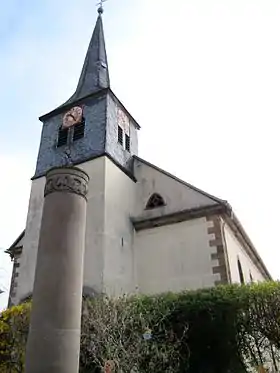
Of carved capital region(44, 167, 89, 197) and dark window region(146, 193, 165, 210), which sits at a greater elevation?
dark window region(146, 193, 165, 210)

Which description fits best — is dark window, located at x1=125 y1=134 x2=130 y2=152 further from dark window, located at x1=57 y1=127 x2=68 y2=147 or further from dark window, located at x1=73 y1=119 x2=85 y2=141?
dark window, located at x1=57 y1=127 x2=68 y2=147

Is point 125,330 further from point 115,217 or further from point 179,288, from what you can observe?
point 115,217

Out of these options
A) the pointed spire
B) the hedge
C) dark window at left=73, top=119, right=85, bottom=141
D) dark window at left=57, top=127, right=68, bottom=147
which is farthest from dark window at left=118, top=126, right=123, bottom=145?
the hedge

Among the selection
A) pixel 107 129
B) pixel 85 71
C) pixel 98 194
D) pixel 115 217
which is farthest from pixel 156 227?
pixel 85 71

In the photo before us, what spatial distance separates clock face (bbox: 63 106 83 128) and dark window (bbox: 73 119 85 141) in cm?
21

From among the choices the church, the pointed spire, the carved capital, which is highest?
the pointed spire

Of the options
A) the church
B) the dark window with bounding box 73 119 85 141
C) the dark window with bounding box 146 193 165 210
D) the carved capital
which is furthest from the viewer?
the dark window with bounding box 73 119 85 141

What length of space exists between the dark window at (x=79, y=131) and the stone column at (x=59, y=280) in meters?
10.5

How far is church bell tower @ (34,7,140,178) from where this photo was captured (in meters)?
15.9

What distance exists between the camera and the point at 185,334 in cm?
821

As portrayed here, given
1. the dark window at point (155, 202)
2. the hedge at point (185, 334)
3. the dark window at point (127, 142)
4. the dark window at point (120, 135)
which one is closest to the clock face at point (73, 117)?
the dark window at point (120, 135)

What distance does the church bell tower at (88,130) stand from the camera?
15.9 metres

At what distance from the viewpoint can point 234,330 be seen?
308 inches

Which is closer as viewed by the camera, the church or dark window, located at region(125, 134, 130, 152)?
the church
